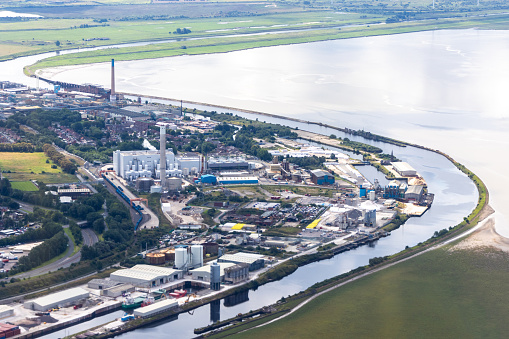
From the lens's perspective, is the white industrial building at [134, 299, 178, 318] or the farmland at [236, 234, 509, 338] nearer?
the farmland at [236, 234, 509, 338]

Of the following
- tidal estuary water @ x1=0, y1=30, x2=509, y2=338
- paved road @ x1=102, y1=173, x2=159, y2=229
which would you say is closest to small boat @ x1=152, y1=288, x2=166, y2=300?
tidal estuary water @ x1=0, y1=30, x2=509, y2=338

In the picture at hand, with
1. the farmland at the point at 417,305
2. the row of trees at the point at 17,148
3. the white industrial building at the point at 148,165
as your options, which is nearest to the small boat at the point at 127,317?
the farmland at the point at 417,305

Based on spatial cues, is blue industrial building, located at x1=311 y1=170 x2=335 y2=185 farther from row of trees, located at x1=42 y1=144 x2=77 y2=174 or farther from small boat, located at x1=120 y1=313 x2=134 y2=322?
small boat, located at x1=120 y1=313 x2=134 y2=322

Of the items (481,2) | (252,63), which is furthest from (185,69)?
(481,2)

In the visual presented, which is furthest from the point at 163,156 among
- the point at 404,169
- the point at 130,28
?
the point at 130,28

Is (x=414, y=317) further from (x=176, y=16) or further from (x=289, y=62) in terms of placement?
(x=176, y=16)

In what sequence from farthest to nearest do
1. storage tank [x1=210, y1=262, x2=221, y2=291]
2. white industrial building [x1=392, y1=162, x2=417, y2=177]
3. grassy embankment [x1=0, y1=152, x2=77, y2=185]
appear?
white industrial building [x1=392, y1=162, x2=417, y2=177] < grassy embankment [x1=0, y1=152, x2=77, y2=185] < storage tank [x1=210, y1=262, x2=221, y2=291]

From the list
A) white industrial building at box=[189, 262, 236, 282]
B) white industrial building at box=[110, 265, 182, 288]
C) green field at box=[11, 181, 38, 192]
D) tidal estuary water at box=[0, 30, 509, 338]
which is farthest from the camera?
green field at box=[11, 181, 38, 192]
